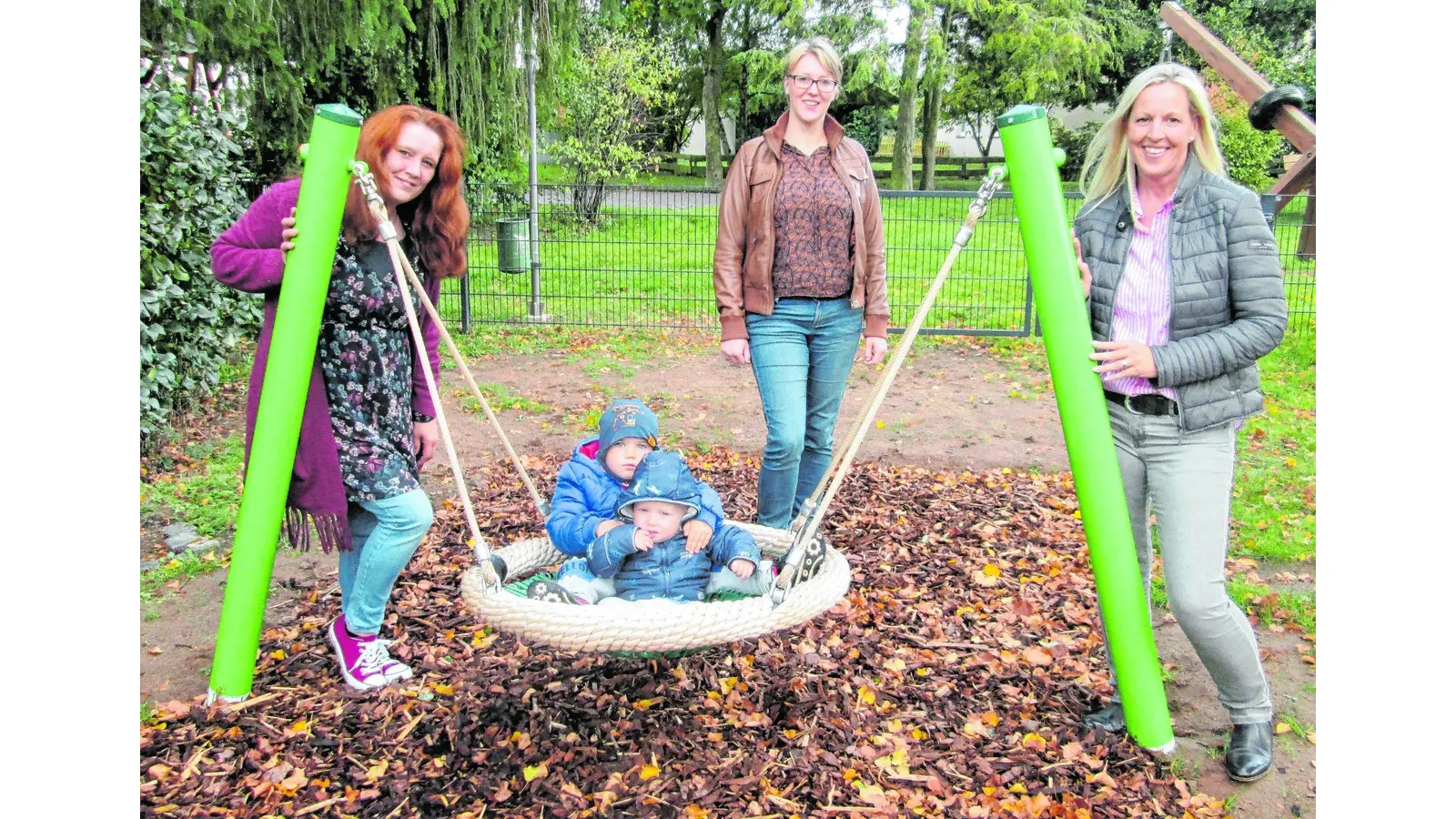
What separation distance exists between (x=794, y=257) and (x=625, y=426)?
1048mm

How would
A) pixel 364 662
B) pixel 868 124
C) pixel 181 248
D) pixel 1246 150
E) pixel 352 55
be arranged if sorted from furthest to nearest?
pixel 868 124, pixel 1246 150, pixel 352 55, pixel 181 248, pixel 364 662

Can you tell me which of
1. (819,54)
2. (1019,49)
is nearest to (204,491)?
(819,54)

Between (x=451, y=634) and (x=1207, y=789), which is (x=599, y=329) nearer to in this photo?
(x=451, y=634)

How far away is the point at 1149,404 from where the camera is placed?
2.90 meters

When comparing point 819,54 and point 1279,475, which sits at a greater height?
point 819,54

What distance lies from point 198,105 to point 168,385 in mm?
1902

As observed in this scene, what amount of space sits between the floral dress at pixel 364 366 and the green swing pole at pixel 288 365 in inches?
4.1

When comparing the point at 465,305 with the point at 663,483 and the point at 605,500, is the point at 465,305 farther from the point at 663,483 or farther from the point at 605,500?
the point at 663,483

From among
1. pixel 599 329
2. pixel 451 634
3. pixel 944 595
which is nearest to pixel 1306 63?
pixel 599 329

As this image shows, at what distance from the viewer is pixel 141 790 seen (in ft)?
9.46

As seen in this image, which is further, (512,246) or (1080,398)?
(512,246)

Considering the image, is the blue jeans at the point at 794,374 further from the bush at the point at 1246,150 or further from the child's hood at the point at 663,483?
the bush at the point at 1246,150

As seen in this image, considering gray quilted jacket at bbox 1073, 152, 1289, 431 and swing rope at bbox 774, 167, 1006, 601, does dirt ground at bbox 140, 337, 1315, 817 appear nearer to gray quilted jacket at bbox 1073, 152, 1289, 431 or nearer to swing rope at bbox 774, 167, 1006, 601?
swing rope at bbox 774, 167, 1006, 601

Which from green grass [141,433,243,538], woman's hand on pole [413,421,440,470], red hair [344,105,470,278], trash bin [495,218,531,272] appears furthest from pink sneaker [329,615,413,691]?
trash bin [495,218,531,272]
